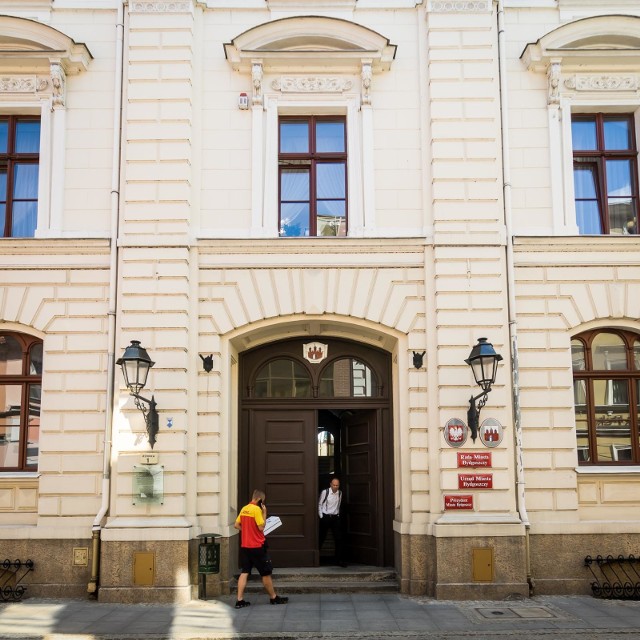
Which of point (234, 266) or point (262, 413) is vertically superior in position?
point (234, 266)

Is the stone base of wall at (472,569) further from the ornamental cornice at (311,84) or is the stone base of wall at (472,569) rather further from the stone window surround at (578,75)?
the ornamental cornice at (311,84)

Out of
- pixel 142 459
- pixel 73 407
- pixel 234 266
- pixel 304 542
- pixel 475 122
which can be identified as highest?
pixel 475 122

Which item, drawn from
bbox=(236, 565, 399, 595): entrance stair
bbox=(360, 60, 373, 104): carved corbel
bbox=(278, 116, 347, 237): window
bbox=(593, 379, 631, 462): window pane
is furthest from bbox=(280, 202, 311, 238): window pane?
bbox=(236, 565, 399, 595): entrance stair

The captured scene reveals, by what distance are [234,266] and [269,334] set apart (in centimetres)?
138

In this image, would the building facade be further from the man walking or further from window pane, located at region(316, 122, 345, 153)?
the man walking

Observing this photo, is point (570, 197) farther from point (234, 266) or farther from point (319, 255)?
point (234, 266)

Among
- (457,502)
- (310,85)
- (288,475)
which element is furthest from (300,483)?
(310,85)

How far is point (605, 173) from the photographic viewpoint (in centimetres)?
1354

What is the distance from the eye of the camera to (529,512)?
1223 cm

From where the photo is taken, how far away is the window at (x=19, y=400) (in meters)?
12.7

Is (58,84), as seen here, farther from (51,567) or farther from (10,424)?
(51,567)

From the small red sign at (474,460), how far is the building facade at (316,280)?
3 cm

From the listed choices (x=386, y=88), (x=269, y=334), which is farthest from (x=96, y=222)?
(x=386, y=88)

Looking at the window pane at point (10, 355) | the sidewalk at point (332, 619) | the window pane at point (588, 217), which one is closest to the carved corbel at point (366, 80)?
the window pane at point (588, 217)
